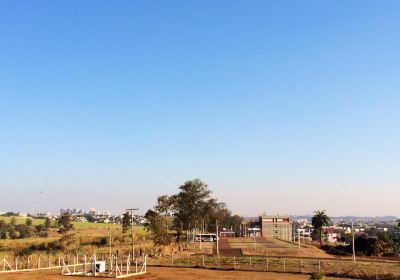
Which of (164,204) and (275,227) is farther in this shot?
(275,227)

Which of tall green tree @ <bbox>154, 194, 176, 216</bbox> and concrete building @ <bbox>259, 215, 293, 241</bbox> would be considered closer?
tall green tree @ <bbox>154, 194, 176, 216</bbox>

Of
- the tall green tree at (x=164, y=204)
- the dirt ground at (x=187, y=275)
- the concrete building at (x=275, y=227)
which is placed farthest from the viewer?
the concrete building at (x=275, y=227)

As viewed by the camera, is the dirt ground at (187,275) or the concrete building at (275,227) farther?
the concrete building at (275,227)

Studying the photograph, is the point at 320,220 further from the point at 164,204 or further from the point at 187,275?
the point at 187,275

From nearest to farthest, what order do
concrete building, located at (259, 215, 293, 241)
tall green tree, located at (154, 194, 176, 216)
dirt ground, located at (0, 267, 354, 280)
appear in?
dirt ground, located at (0, 267, 354, 280), tall green tree, located at (154, 194, 176, 216), concrete building, located at (259, 215, 293, 241)

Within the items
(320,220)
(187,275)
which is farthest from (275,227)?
(187,275)

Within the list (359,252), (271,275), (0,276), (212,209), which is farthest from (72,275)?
(212,209)

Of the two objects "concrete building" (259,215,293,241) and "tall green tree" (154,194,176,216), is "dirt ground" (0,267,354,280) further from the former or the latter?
"concrete building" (259,215,293,241)

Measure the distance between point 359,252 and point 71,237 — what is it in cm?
7331

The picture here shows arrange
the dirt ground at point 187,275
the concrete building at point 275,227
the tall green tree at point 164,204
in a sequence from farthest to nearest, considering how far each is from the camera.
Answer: the concrete building at point 275,227 → the tall green tree at point 164,204 → the dirt ground at point 187,275

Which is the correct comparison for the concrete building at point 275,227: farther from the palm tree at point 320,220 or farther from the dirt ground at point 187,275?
the dirt ground at point 187,275

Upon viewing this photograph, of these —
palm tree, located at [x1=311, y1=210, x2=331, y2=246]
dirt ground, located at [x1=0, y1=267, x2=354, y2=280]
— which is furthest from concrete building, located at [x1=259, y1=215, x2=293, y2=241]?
dirt ground, located at [x1=0, y1=267, x2=354, y2=280]

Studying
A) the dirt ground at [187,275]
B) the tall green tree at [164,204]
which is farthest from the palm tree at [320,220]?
the dirt ground at [187,275]

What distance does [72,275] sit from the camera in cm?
4978
